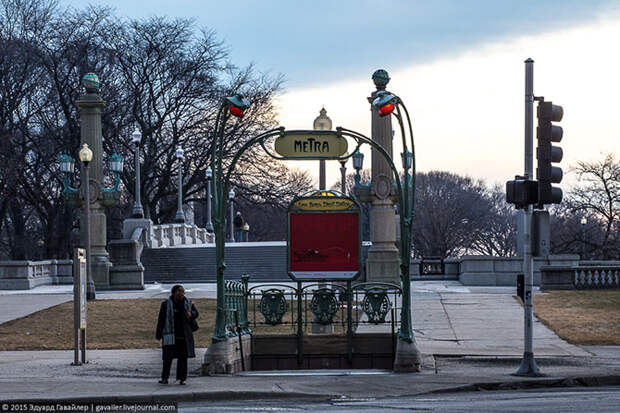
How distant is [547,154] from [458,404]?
5.77 meters

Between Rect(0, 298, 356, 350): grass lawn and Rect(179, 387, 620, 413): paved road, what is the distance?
26.1ft

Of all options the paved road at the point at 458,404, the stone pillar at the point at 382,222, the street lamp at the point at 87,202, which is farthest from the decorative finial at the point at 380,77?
the paved road at the point at 458,404

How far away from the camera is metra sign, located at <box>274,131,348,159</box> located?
19500mm

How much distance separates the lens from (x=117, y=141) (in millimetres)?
63312

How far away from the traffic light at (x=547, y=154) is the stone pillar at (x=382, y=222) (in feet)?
71.9

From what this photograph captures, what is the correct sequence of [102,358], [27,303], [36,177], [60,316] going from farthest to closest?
[36,177], [27,303], [60,316], [102,358]

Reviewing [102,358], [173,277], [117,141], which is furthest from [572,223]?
[102,358]

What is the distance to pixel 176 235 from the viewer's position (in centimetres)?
6181

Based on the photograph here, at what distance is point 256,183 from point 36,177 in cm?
1331

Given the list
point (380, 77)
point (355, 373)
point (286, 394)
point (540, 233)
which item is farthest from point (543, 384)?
point (380, 77)

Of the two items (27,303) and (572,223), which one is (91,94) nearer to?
(27,303)

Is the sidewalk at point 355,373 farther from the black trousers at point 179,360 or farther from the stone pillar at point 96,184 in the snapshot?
the stone pillar at point 96,184

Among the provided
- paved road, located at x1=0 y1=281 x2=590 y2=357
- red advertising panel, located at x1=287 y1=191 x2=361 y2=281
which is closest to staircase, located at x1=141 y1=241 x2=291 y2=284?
paved road, located at x1=0 y1=281 x2=590 y2=357

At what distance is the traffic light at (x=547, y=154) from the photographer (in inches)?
720
